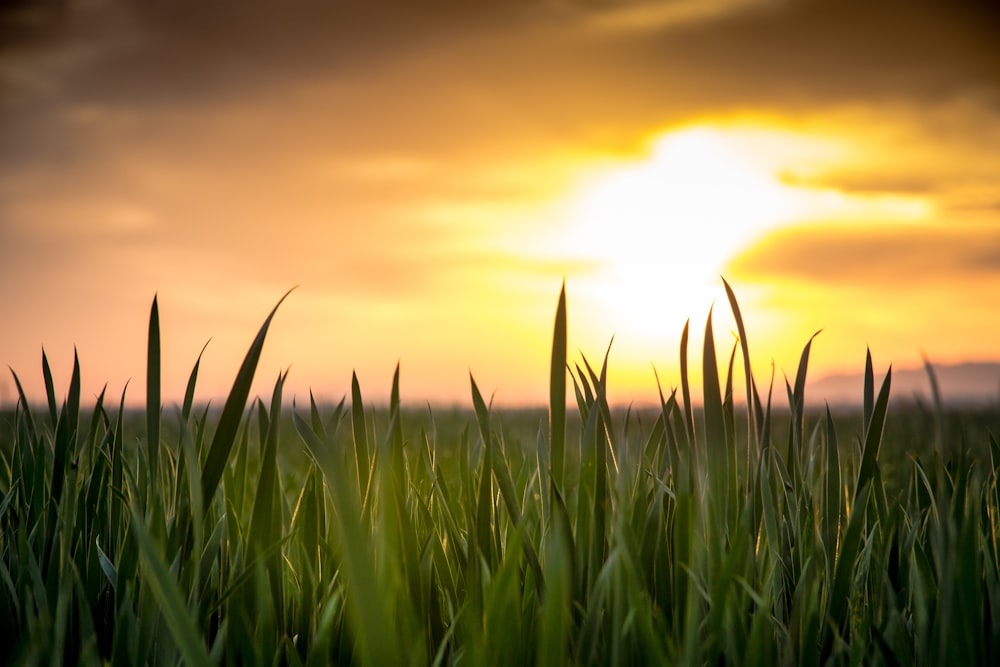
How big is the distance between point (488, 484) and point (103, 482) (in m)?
0.73

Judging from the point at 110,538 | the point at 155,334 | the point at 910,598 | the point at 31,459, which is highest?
the point at 155,334

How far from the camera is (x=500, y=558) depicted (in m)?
1.17

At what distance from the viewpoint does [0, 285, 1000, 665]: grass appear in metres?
0.83

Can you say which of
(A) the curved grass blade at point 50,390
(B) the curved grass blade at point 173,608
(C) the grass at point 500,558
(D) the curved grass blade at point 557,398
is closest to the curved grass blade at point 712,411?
(C) the grass at point 500,558

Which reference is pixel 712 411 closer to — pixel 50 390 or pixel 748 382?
pixel 748 382

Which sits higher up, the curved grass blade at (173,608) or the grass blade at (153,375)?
the grass blade at (153,375)

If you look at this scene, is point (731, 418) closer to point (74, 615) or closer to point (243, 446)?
point (243, 446)

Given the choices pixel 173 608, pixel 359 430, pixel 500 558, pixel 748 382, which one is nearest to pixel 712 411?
pixel 748 382

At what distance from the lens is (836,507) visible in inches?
47.0

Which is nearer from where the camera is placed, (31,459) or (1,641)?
(1,641)

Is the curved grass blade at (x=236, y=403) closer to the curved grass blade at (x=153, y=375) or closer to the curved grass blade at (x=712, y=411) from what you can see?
the curved grass blade at (x=153, y=375)

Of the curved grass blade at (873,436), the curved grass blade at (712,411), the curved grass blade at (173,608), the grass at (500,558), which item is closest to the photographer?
the curved grass blade at (173,608)

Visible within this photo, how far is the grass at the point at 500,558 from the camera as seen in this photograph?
83cm

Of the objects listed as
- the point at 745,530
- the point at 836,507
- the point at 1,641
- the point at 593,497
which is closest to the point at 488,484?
the point at 593,497
